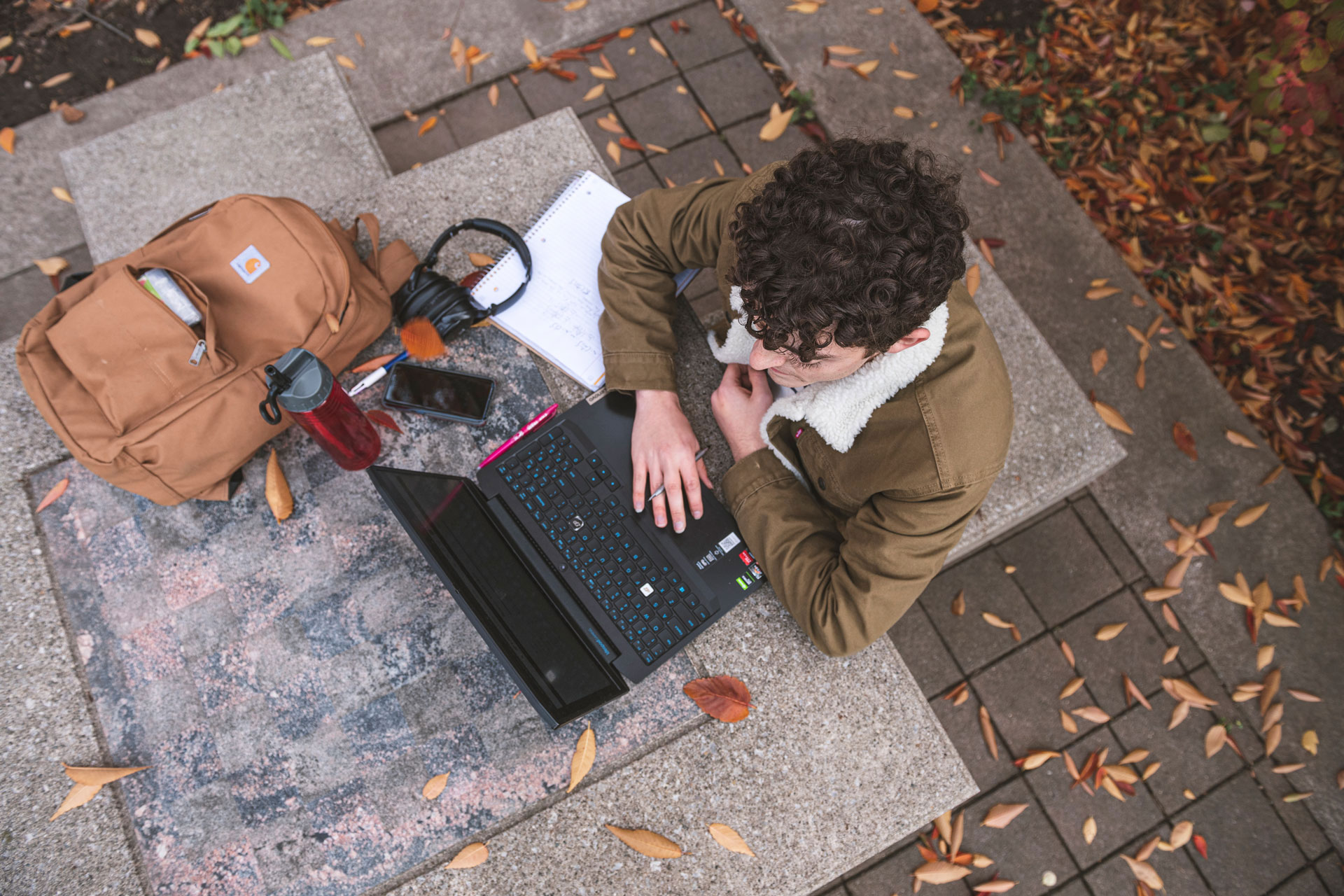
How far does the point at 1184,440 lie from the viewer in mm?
2574

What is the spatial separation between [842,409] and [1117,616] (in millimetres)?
1706

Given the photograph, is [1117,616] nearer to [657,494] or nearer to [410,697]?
[657,494]

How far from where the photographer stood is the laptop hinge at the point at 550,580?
1487 millimetres

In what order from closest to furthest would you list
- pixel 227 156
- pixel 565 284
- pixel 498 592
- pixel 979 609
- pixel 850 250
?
pixel 850 250
pixel 498 592
pixel 565 284
pixel 227 156
pixel 979 609

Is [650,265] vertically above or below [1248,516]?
above

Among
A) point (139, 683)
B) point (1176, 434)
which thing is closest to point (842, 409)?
point (139, 683)

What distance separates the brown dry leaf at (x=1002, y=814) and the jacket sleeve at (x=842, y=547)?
121 centimetres

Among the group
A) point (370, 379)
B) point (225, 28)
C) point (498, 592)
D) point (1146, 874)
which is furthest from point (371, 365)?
point (1146, 874)

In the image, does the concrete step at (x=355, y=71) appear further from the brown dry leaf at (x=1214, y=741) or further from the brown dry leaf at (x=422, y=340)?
the brown dry leaf at (x=1214, y=741)

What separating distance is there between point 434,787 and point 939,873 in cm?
164

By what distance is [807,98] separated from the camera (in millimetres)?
2754

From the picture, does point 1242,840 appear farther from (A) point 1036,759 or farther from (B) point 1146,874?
(A) point 1036,759

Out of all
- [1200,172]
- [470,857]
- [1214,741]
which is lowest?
[1214,741]

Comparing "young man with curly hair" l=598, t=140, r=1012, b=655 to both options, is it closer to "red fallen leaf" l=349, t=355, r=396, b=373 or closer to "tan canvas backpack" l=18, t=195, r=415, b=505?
"red fallen leaf" l=349, t=355, r=396, b=373
